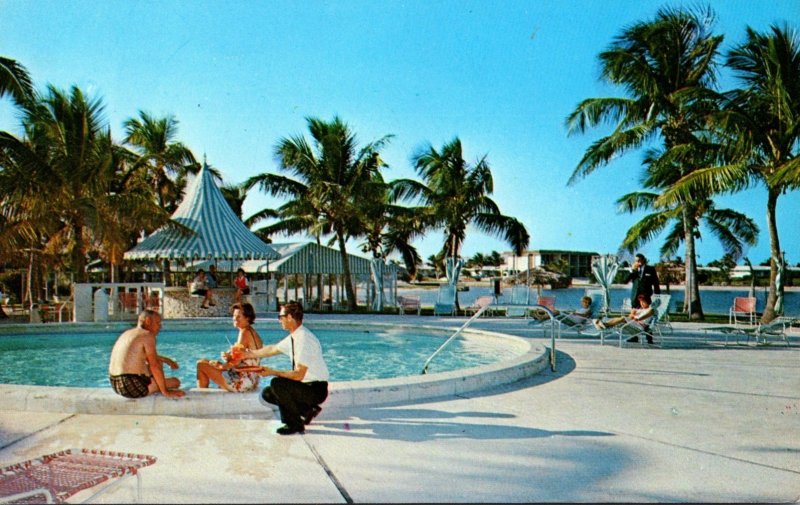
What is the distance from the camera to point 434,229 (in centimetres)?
2483

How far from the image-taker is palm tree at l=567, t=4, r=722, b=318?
699 inches

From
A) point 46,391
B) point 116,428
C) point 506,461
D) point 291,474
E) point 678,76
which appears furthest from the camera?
point 678,76

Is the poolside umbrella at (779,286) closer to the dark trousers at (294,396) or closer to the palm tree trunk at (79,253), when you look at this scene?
the dark trousers at (294,396)

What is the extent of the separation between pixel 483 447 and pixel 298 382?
1555 mm

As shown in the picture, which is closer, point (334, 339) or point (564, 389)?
point (564, 389)

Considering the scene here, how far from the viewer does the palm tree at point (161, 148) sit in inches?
1040

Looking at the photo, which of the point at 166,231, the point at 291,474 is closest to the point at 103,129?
the point at 166,231

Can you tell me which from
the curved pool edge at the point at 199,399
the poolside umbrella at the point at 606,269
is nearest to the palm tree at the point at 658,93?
the poolside umbrella at the point at 606,269

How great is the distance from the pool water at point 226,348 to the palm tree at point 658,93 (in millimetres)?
9084

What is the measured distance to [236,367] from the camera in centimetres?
588

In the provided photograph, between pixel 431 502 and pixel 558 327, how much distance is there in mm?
10762

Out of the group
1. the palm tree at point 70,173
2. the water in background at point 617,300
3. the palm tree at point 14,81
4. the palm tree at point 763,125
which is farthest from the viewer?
the water in background at point 617,300

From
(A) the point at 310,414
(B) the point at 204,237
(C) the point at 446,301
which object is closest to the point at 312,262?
(B) the point at 204,237

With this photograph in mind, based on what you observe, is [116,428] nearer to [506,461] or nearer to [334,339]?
[506,461]
